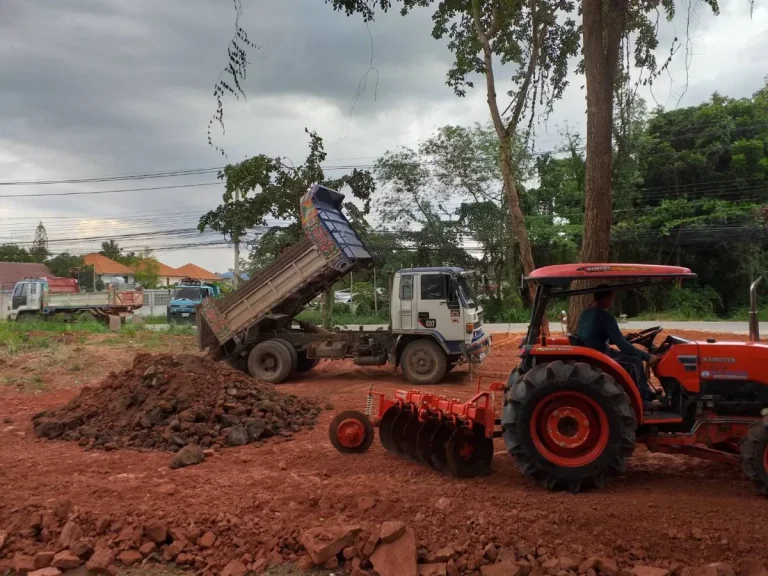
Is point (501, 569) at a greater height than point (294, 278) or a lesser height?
lesser

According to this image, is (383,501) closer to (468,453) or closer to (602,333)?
(468,453)

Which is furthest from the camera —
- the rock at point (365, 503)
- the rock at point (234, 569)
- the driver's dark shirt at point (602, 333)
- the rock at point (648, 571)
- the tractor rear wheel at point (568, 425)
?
the driver's dark shirt at point (602, 333)

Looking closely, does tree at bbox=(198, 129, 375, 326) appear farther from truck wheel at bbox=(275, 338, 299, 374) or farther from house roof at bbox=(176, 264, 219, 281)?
house roof at bbox=(176, 264, 219, 281)

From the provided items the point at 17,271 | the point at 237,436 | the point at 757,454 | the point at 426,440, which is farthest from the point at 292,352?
the point at 17,271

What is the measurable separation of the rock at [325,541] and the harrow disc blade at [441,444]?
1719mm

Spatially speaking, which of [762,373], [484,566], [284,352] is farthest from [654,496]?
[284,352]

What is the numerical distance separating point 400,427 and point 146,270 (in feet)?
186

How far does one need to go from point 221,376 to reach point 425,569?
559 centimetres

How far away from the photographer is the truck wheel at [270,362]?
12195mm

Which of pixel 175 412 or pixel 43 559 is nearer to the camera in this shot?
pixel 43 559

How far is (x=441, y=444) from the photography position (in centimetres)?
574

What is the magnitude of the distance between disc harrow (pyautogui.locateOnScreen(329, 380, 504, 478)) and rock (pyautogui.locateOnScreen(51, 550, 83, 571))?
282 centimetres

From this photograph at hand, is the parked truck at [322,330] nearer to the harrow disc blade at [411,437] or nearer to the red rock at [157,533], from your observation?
the harrow disc blade at [411,437]

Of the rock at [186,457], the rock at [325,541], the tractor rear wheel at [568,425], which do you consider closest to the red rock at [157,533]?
the rock at [325,541]
